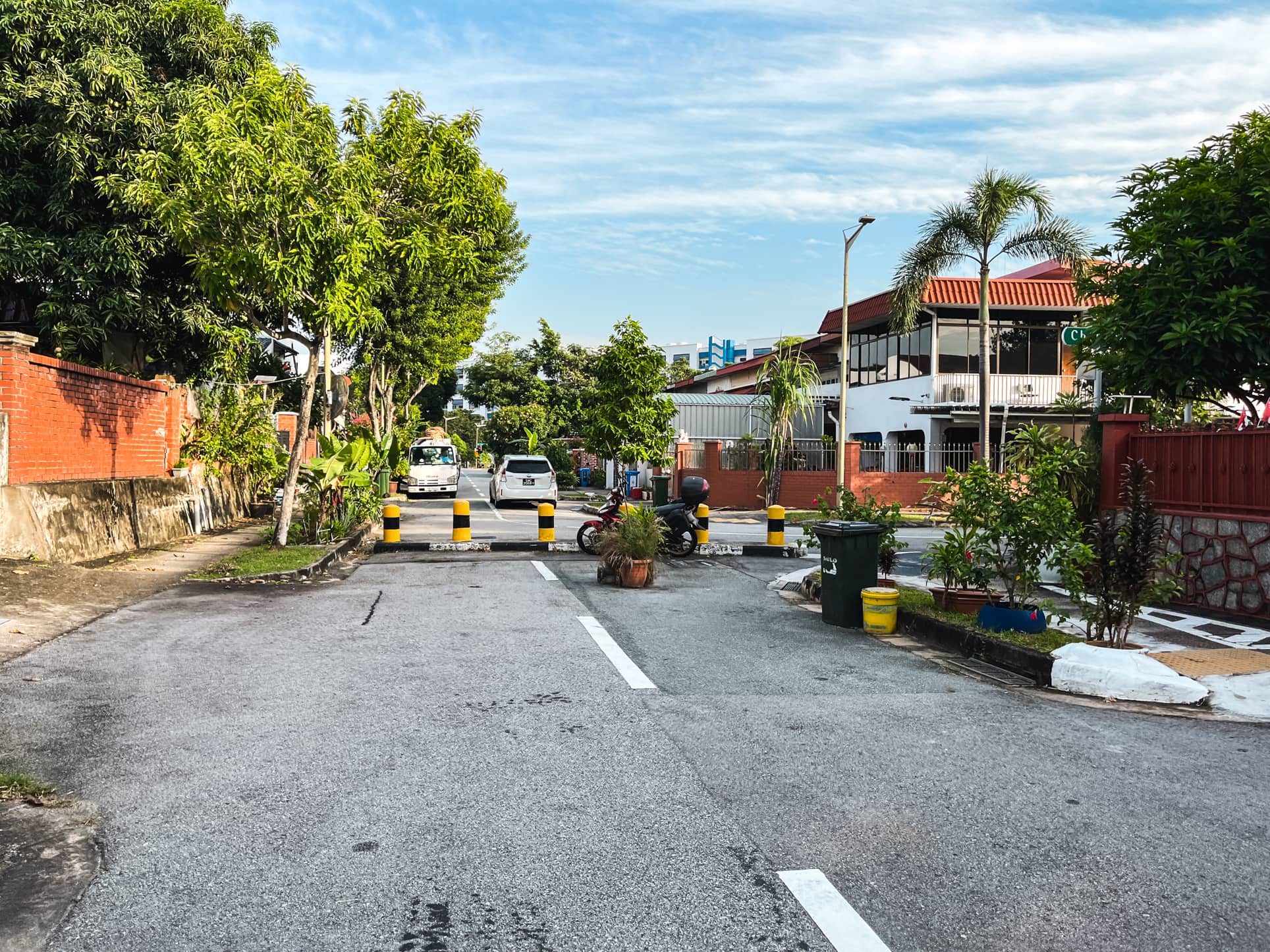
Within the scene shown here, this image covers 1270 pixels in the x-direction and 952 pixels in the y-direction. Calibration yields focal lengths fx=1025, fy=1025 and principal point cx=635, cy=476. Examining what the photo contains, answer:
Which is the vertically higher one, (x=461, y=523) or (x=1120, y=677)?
(x=461, y=523)

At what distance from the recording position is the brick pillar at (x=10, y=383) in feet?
40.3

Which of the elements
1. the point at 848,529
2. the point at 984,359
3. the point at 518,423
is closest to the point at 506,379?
the point at 518,423

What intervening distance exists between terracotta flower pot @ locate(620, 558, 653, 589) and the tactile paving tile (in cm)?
638

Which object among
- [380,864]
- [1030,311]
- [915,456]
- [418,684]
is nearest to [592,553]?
[418,684]

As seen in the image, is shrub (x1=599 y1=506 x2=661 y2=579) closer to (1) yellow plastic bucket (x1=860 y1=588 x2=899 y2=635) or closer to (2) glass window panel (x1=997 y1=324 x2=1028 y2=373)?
(1) yellow plastic bucket (x1=860 y1=588 x2=899 y2=635)

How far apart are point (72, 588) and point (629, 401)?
21903 mm

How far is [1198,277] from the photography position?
11.9 meters

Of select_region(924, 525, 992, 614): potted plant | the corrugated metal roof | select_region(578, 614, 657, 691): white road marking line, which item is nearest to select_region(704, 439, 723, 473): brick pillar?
the corrugated metal roof

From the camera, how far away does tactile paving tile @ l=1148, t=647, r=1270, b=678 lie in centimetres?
792

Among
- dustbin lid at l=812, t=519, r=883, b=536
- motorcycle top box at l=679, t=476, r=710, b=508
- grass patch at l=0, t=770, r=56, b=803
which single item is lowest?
grass patch at l=0, t=770, r=56, b=803

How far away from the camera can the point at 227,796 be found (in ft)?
15.9

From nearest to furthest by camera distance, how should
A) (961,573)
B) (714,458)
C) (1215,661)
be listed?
(1215,661) → (961,573) → (714,458)

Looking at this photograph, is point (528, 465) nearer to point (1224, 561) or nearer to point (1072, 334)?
point (1072, 334)

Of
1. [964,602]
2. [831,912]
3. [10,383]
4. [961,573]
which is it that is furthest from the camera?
[10,383]
